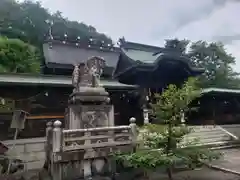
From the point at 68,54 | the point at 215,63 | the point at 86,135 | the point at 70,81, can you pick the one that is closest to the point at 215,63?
the point at 215,63

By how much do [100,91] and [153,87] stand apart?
8.90 m

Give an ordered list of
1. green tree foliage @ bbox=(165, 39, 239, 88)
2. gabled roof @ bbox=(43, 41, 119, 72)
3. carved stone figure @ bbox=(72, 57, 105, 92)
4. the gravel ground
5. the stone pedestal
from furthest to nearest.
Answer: green tree foliage @ bbox=(165, 39, 239, 88) < gabled roof @ bbox=(43, 41, 119, 72) < carved stone figure @ bbox=(72, 57, 105, 92) < the stone pedestal < the gravel ground

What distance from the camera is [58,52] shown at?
19.1 meters

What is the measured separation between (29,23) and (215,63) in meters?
30.1

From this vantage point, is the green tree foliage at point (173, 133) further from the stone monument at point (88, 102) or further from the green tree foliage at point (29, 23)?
the green tree foliage at point (29, 23)

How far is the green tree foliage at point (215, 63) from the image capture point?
3362 centimetres

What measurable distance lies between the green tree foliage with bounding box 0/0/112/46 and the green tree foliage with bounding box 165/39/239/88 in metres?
18.8

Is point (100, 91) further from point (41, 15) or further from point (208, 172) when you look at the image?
point (41, 15)

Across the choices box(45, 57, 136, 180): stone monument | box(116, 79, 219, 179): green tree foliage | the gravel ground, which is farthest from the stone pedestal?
the gravel ground

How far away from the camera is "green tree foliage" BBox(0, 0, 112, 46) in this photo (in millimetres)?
31391

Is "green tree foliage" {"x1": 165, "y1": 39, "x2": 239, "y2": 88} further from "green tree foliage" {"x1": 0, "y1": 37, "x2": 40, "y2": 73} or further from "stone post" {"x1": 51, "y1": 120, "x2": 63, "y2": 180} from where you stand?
"stone post" {"x1": 51, "y1": 120, "x2": 63, "y2": 180}

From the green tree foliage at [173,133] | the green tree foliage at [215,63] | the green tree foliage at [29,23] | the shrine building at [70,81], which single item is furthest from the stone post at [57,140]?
the green tree foliage at [215,63]

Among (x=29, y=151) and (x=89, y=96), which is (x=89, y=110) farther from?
(x=29, y=151)

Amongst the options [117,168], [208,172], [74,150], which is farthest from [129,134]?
[208,172]
